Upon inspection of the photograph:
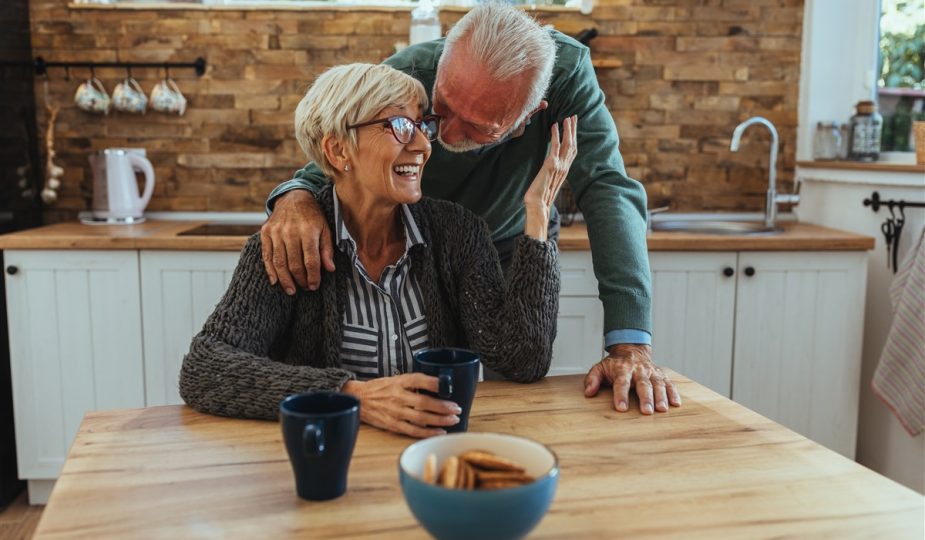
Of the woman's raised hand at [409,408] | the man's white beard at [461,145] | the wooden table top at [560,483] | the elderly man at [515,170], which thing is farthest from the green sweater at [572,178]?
the woman's raised hand at [409,408]

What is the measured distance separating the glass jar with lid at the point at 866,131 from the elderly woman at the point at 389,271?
2014 mm

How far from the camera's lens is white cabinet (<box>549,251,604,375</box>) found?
2.67 meters

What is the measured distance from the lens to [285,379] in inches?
45.9

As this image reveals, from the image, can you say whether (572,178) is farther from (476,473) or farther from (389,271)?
(476,473)

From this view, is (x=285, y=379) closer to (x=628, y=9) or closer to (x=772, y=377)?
(x=772, y=377)

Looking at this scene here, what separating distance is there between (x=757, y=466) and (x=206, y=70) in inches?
104

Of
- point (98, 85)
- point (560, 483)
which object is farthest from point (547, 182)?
point (98, 85)

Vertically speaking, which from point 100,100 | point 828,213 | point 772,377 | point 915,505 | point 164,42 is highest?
point 164,42

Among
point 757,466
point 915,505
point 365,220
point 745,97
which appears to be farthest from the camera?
point 745,97

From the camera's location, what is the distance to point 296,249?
53.7 inches

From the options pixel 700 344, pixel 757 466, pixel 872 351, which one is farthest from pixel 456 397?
pixel 872 351

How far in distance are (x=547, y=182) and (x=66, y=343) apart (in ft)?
6.25

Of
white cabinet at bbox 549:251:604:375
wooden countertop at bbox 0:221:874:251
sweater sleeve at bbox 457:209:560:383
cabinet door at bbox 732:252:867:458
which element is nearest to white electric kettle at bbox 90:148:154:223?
wooden countertop at bbox 0:221:874:251

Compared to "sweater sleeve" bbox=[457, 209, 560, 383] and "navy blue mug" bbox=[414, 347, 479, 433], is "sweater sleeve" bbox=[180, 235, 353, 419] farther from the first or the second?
"sweater sleeve" bbox=[457, 209, 560, 383]
